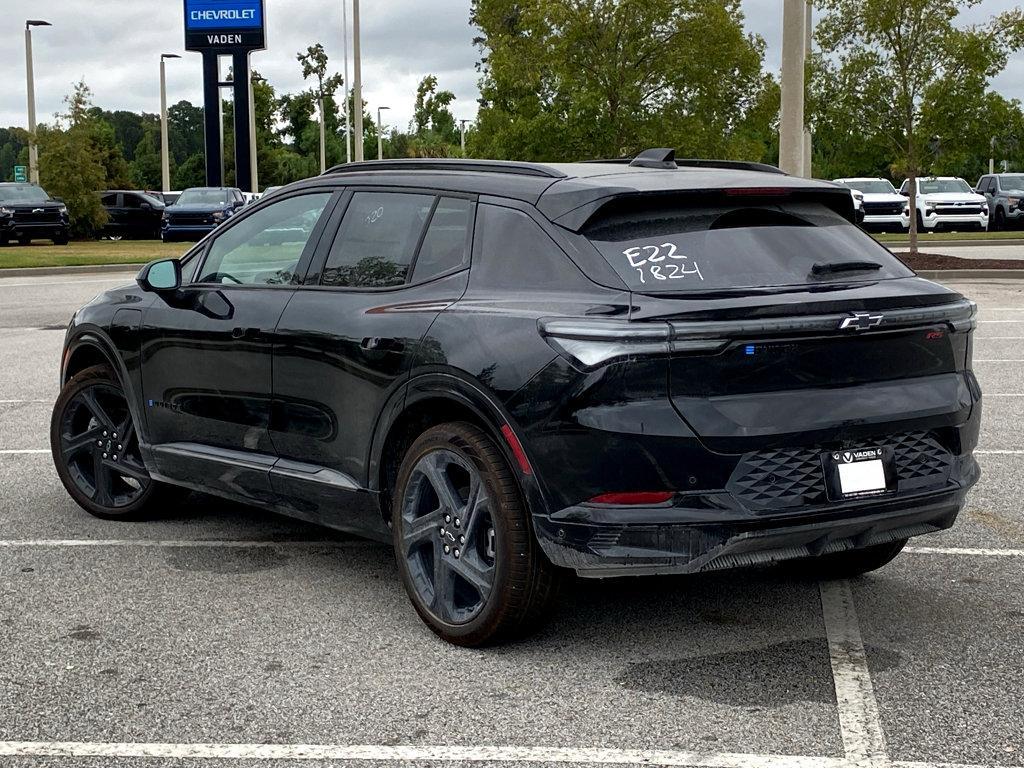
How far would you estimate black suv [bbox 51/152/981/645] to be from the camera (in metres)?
4.48

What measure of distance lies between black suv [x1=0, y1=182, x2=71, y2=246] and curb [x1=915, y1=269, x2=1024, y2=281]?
939 inches

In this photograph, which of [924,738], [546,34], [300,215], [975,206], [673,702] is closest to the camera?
[924,738]

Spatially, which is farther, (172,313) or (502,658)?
(172,313)

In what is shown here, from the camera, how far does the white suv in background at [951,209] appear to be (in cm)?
4025

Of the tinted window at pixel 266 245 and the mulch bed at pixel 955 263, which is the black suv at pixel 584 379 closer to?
the tinted window at pixel 266 245

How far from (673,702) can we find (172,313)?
123 inches

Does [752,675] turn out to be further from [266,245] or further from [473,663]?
[266,245]

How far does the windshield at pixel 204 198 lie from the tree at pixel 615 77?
427 inches

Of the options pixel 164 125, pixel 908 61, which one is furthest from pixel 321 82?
pixel 908 61

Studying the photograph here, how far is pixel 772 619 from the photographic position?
5.31 meters

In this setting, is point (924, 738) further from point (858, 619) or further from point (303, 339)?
point (303, 339)

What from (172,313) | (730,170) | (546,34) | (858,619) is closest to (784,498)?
(858,619)

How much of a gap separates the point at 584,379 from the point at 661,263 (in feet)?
1.74

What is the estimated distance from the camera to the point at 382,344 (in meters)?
5.25
